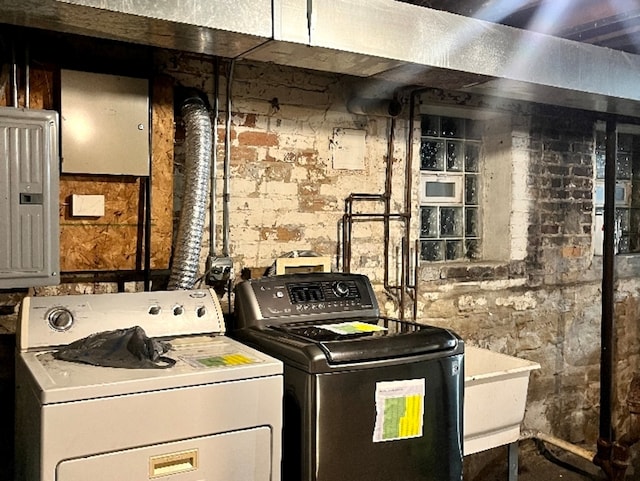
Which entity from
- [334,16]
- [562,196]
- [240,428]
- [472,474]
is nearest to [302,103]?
[334,16]

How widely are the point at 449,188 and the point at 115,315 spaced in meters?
2.07

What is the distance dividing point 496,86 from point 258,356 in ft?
5.04

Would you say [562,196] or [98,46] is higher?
[98,46]

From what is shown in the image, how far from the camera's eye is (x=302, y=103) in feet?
9.31

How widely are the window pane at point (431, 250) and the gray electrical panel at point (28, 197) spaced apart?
195cm

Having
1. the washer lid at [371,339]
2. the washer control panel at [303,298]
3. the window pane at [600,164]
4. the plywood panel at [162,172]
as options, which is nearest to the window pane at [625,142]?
the window pane at [600,164]

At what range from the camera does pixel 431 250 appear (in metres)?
3.48

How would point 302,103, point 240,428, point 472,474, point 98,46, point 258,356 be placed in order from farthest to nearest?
point 472,474 < point 302,103 < point 98,46 < point 258,356 < point 240,428

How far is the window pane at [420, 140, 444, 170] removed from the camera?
3.44 metres

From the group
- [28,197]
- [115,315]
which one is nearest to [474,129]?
[115,315]

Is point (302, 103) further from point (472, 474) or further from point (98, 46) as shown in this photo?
point (472, 474)

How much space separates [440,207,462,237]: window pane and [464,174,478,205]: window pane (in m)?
0.08

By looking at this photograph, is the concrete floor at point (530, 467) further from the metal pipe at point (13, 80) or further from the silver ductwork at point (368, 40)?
the metal pipe at point (13, 80)

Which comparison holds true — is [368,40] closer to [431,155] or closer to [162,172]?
[162,172]
